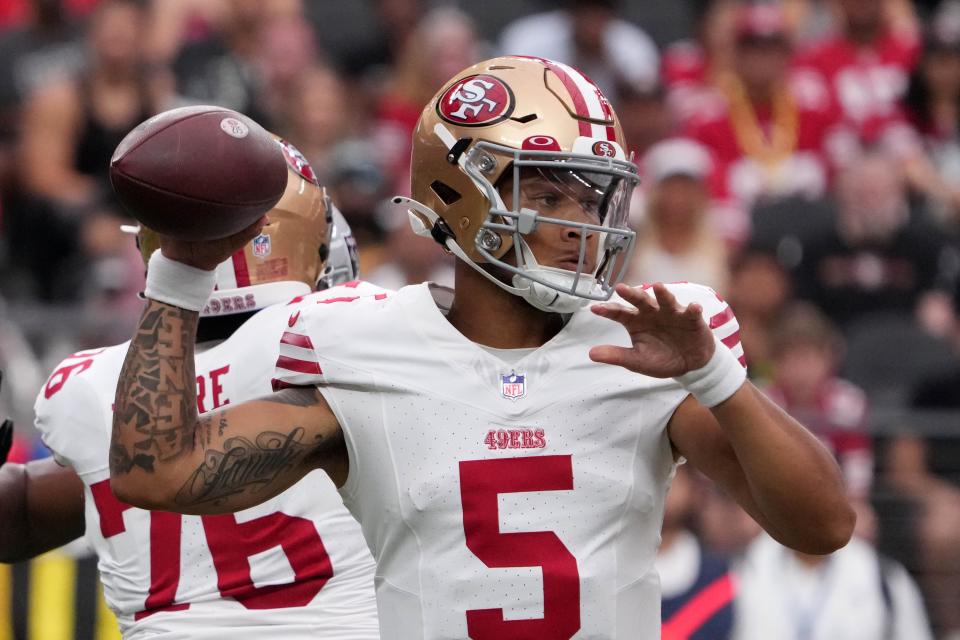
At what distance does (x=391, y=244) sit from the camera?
7.75 m

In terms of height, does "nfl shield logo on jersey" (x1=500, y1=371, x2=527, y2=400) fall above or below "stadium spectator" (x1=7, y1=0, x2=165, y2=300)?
above

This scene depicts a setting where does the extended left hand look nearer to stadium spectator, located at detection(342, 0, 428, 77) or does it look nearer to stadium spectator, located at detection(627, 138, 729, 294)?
stadium spectator, located at detection(627, 138, 729, 294)

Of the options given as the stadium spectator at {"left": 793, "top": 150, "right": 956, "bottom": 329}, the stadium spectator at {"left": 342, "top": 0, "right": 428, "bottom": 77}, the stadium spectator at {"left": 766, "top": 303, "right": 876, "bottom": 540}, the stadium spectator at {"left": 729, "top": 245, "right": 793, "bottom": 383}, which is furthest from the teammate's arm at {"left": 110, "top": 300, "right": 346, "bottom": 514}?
the stadium spectator at {"left": 342, "top": 0, "right": 428, "bottom": 77}

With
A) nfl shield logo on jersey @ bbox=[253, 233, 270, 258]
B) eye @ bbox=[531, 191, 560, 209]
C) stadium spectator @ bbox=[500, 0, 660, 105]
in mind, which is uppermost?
eye @ bbox=[531, 191, 560, 209]

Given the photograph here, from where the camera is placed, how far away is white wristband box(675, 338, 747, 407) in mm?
2730

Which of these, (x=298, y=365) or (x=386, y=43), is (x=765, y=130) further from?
(x=298, y=365)

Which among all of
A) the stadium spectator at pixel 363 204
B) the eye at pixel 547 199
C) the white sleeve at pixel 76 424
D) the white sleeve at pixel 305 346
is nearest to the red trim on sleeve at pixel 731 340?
the eye at pixel 547 199

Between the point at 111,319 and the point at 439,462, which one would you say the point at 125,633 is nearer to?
the point at 439,462

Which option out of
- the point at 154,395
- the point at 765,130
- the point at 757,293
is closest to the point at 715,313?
the point at 154,395

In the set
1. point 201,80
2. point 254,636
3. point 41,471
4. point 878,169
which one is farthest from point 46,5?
point 254,636

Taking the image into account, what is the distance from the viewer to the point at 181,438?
9.34 ft

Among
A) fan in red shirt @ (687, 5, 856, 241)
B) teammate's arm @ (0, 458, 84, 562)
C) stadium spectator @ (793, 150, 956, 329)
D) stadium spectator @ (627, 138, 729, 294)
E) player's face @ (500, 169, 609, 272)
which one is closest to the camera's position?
player's face @ (500, 169, 609, 272)

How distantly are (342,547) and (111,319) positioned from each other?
3.80 metres

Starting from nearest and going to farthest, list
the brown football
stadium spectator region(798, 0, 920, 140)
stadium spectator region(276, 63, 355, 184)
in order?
the brown football → stadium spectator region(276, 63, 355, 184) → stadium spectator region(798, 0, 920, 140)
